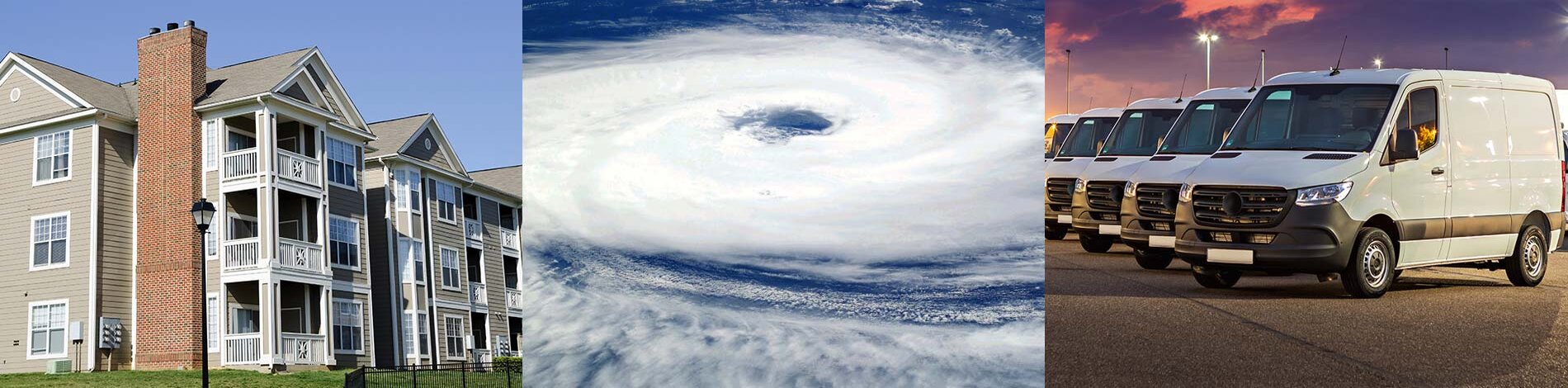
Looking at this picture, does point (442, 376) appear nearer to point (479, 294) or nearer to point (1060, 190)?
point (479, 294)

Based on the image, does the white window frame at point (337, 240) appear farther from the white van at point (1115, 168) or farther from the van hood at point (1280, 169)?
the van hood at point (1280, 169)

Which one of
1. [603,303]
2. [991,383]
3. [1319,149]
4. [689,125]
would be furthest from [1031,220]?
[1319,149]

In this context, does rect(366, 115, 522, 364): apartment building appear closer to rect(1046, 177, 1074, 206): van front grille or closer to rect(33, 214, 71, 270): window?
rect(33, 214, 71, 270): window

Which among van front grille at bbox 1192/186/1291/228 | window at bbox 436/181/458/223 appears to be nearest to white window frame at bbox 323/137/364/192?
window at bbox 436/181/458/223

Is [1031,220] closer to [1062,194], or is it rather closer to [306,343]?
[1062,194]

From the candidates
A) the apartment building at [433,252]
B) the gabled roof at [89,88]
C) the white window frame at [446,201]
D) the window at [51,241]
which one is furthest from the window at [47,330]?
the white window frame at [446,201]
